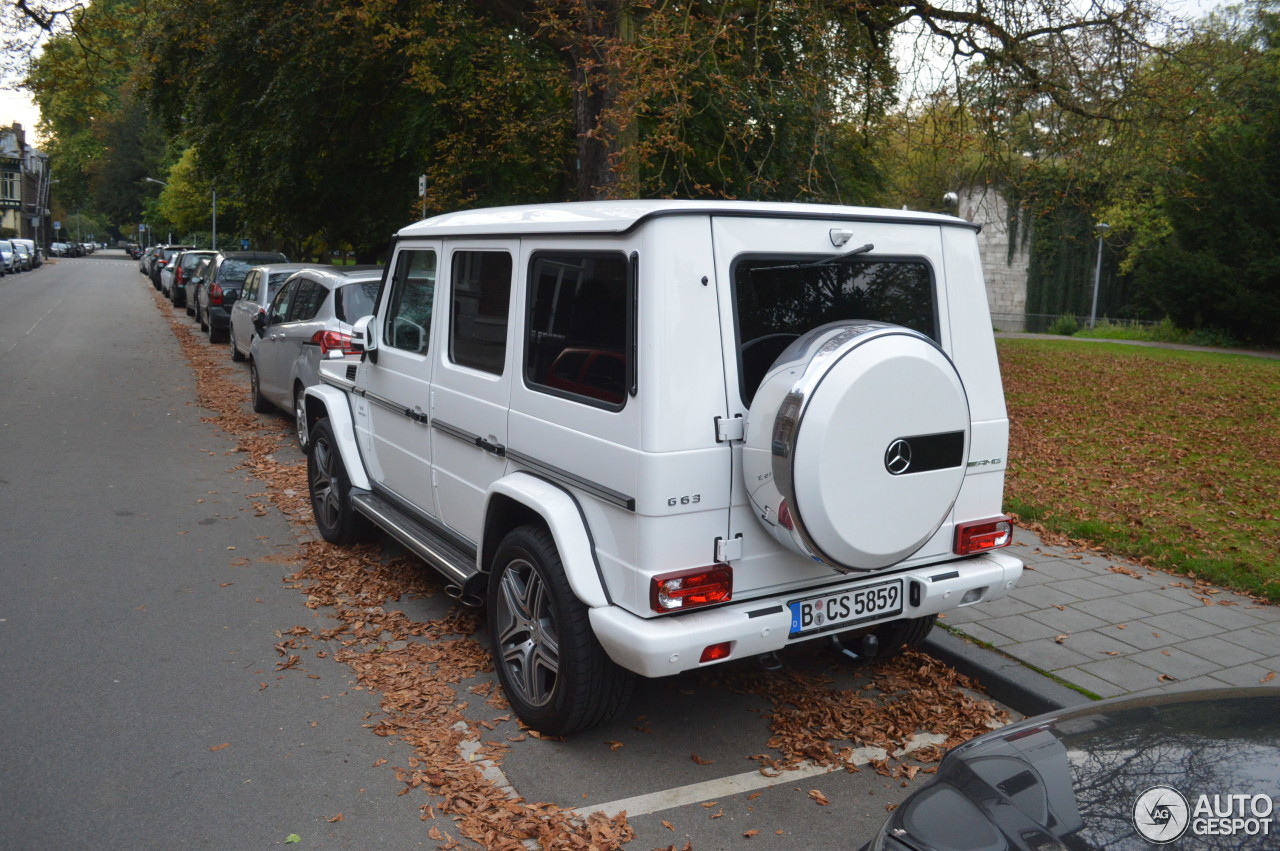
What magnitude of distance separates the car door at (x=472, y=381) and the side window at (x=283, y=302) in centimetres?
673

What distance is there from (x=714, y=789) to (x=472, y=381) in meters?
2.15

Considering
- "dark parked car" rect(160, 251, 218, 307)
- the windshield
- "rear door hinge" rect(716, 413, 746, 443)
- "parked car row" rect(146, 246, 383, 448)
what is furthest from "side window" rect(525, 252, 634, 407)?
"dark parked car" rect(160, 251, 218, 307)

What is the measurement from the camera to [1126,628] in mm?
5562

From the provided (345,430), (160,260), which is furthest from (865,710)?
(160,260)

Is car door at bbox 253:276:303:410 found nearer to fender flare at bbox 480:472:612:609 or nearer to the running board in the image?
the running board

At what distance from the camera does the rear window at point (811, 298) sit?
391 centimetres

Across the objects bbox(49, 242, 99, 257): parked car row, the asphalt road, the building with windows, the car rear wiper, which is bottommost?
the asphalt road

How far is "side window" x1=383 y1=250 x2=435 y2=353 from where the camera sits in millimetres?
5559

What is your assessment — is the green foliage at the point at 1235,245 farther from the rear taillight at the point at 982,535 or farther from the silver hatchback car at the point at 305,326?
the rear taillight at the point at 982,535

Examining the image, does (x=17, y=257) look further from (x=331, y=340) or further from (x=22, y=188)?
(x=331, y=340)

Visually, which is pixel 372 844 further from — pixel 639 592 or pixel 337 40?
pixel 337 40

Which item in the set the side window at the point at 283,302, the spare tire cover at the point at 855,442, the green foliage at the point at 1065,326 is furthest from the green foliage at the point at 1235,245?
the spare tire cover at the point at 855,442

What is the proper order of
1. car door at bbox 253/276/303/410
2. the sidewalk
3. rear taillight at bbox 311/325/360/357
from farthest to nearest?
car door at bbox 253/276/303/410
rear taillight at bbox 311/325/360/357
the sidewalk

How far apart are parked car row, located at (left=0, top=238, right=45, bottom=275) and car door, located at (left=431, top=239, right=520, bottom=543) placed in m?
59.7
